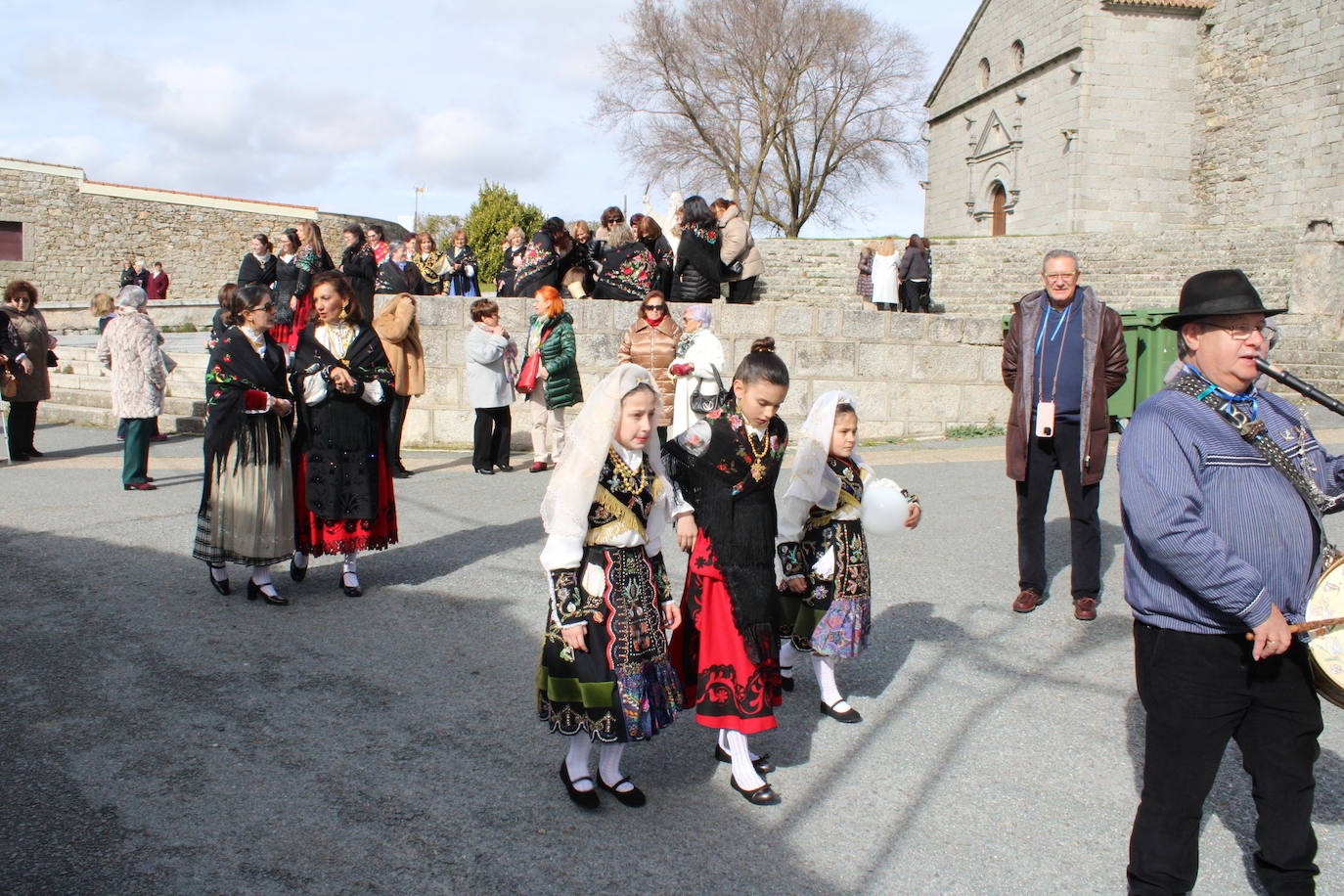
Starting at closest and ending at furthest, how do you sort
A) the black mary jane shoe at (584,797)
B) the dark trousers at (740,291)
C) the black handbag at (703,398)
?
the black mary jane shoe at (584,797) → the black handbag at (703,398) → the dark trousers at (740,291)

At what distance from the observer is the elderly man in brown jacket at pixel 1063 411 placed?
5.59m

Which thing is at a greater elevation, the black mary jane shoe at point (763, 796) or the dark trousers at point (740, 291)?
the dark trousers at point (740, 291)

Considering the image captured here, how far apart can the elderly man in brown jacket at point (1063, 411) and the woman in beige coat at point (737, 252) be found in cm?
712

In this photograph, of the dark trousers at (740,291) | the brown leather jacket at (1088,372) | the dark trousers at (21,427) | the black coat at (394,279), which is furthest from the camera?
the dark trousers at (740,291)

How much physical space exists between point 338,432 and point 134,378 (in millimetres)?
4746

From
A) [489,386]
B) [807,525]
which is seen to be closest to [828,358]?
[489,386]

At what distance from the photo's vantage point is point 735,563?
12.4ft

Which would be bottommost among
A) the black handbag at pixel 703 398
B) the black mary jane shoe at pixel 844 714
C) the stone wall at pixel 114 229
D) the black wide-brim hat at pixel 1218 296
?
the black mary jane shoe at pixel 844 714

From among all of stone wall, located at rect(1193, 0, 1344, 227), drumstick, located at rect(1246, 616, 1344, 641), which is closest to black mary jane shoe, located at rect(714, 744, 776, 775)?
drumstick, located at rect(1246, 616, 1344, 641)

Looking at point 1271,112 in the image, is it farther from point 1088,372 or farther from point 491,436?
point 1088,372

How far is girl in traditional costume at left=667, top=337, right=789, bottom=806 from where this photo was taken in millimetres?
3664

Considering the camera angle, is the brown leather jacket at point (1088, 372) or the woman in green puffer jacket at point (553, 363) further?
the woman in green puffer jacket at point (553, 363)

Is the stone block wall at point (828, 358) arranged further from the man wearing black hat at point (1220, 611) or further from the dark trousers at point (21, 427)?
the man wearing black hat at point (1220, 611)

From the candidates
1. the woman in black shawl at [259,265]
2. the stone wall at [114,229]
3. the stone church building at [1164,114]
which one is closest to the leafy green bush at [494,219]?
the stone wall at [114,229]
